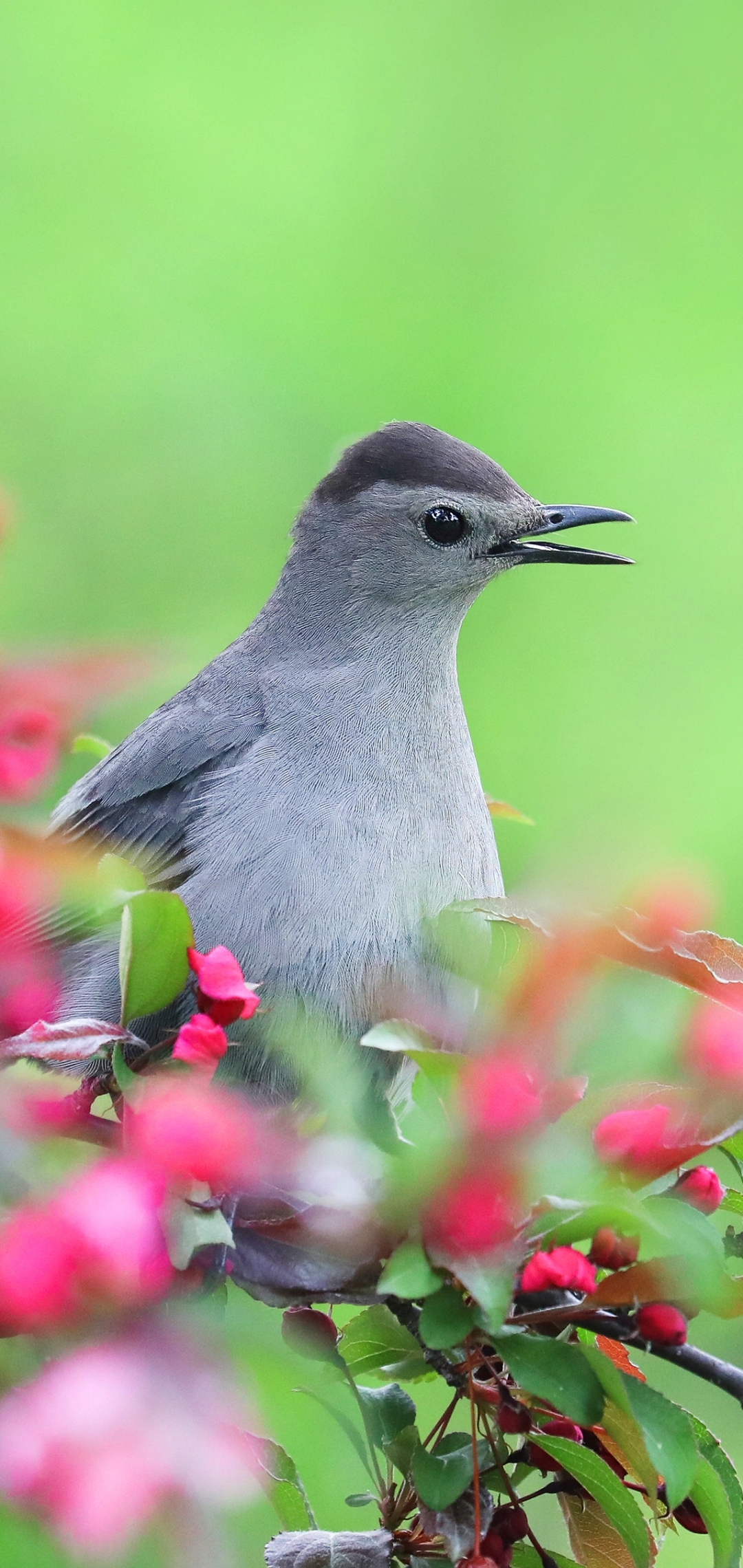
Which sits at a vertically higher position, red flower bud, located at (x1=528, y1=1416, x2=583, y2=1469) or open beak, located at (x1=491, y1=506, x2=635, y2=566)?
open beak, located at (x1=491, y1=506, x2=635, y2=566)

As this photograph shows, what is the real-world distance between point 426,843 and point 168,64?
476 cm

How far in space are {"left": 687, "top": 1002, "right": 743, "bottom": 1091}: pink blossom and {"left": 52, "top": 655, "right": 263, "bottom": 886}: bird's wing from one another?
132cm

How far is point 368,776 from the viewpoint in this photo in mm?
2521

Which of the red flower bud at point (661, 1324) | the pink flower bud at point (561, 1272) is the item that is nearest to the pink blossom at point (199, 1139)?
the pink flower bud at point (561, 1272)

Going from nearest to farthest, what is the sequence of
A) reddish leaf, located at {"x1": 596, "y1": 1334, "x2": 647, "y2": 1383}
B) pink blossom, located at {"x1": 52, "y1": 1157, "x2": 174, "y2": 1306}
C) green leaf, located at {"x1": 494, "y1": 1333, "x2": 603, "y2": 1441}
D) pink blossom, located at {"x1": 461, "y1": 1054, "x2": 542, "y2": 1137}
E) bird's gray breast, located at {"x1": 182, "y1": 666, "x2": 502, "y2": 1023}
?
pink blossom, located at {"x1": 52, "y1": 1157, "x2": 174, "y2": 1306} → pink blossom, located at {"x1": 461, "y1": 1054, "x2": 542, "y2": 1137} → green leaf, located at {"x1": 494, "y1": 1333, "x2": 603, "y2": 1441} → reddish leaf, located at {"x1": 596, "y1": 1334, "x2": 647, "y2": 1383} → bird's gray breast, located at {"x1": 182, "y1": 666, "x2": 502, "y2": 1023}

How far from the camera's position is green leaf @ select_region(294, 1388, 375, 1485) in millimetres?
1598

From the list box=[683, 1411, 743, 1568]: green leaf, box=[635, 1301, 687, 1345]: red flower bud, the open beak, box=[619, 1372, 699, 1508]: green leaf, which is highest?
the open beak

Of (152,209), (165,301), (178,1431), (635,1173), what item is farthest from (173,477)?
(178,1431)

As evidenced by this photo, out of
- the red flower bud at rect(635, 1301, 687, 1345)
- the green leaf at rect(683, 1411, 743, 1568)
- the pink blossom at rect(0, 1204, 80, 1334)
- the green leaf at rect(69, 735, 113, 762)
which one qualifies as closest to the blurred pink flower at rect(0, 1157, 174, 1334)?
the pink blossom at rect(0, 1204, 80, 1334)

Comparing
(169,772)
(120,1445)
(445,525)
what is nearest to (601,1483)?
(120,1445)

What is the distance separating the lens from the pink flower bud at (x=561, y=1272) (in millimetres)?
1312

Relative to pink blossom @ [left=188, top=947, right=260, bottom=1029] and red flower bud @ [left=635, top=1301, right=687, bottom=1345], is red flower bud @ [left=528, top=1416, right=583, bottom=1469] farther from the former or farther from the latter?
pink blossom @ [left=188, top=947, right=260, bottom=1029]

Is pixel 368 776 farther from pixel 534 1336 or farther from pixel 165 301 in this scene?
pixel 165 301

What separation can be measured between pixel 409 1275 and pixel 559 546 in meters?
1.84
